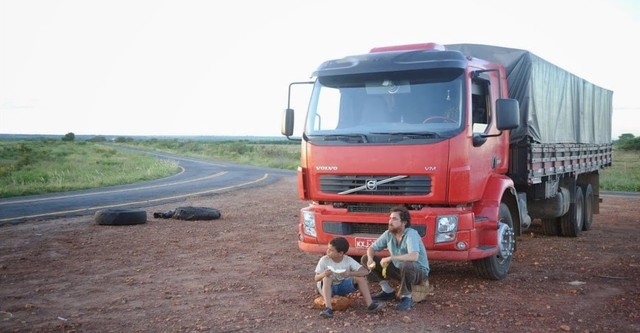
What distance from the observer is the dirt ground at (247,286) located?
19.6 ft

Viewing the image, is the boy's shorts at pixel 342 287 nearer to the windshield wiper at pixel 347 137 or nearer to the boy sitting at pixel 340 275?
the boy sitting at pixel 340 275

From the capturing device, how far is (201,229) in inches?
501

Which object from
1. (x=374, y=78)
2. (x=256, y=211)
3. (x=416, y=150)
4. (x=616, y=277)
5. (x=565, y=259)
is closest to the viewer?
(x=416, y=150)

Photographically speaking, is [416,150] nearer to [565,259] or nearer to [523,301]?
[523,301]

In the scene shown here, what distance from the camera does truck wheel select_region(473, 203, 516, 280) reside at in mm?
7742

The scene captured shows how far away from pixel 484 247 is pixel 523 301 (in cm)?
80

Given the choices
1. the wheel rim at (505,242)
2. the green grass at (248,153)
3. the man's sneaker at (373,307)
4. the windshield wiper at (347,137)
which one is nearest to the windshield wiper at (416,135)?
the windshield wiper at (347,137)

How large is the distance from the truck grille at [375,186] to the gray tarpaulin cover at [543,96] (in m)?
2.42

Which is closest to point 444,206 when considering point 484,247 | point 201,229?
point 484,247

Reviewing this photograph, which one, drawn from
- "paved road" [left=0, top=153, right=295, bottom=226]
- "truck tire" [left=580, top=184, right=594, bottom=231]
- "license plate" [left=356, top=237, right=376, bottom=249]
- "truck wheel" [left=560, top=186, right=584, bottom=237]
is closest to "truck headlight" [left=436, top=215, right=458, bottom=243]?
"license plate" [left=356, top=237, right=376, bottom=249]

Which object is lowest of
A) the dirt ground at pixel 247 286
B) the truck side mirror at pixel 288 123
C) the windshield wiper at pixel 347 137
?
the dirt ground at pixel 247 286

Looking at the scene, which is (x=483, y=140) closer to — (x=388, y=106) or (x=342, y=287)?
(x=388, y=106)

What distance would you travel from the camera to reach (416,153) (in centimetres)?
698

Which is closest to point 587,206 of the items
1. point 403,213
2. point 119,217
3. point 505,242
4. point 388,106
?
point 505,242
